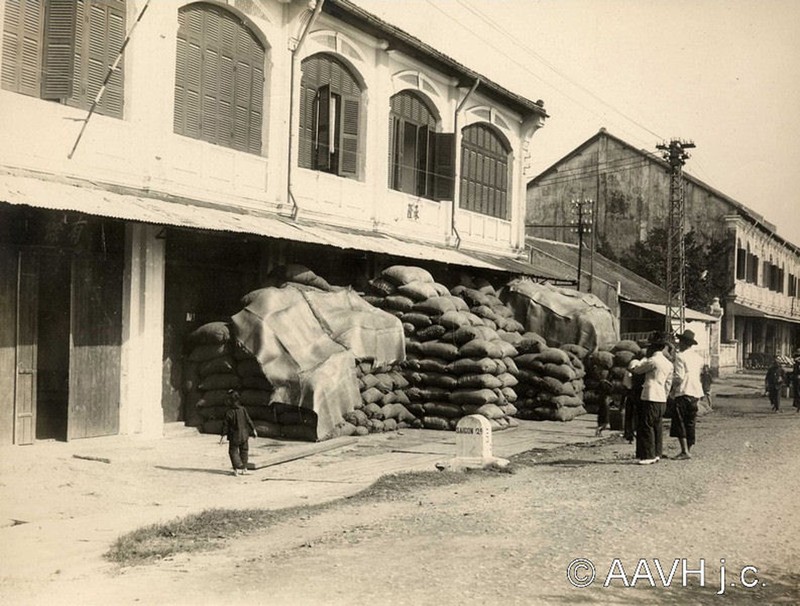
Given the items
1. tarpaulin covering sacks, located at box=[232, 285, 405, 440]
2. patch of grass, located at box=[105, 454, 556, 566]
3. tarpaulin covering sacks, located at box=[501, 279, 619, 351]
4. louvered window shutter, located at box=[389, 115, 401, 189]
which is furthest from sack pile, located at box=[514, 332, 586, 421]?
patch of grass, located at box=[105, 454, 556, 566]

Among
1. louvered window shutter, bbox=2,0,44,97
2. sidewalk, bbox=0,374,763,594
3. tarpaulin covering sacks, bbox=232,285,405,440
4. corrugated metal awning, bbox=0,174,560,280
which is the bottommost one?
sidewalk, bbox=0,374,763,594

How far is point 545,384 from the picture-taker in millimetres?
16891

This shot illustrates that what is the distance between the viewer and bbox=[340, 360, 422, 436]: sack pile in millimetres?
13172

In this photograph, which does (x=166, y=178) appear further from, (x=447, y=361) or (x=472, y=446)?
(x=472, y=446)

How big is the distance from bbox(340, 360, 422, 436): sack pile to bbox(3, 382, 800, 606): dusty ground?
3442 mm

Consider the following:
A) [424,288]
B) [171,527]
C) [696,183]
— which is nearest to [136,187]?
[424,288]

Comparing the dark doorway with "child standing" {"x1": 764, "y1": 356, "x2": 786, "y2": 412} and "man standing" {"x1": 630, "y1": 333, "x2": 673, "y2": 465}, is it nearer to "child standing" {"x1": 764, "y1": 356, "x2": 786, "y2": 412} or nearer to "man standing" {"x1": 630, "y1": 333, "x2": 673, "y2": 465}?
"man standing" {"x1": 630, "y1": 333, "x2": 673, "y2": 465}

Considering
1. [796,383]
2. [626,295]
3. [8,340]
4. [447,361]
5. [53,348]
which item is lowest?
[796,383]

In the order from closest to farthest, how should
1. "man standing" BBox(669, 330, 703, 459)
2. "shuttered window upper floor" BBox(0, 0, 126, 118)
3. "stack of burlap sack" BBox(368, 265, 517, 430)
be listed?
"shuttered window upper floor" BBox(0, 0, 126, 118), "man standing" BBox(669, 330, 703, 459), "stack of burlap sack" BBox(368, 265, 517, 430)

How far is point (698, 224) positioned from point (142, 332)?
2957cm

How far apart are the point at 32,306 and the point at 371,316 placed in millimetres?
5092

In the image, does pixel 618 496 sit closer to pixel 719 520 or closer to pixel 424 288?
pixel 719 520

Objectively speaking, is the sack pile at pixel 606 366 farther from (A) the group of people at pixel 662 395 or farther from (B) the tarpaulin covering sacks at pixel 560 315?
(A) the group of people at pixel 662 395

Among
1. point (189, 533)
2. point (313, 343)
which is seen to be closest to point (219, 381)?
point (313, 343)
